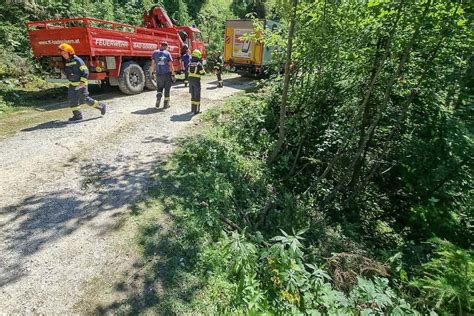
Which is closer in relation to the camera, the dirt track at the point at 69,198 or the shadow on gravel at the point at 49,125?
the dirt track at the point at 69,198

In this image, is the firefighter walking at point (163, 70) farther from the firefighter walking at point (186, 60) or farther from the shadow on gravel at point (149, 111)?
the firefighter walking at point (186, 60)

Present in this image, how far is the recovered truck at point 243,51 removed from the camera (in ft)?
49.7

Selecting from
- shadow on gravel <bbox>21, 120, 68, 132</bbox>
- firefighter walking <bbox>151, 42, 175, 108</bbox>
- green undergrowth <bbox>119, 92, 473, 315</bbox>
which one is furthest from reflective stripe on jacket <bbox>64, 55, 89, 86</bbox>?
green undergrowth <bbox>119, 92, 473, 315</bbox>

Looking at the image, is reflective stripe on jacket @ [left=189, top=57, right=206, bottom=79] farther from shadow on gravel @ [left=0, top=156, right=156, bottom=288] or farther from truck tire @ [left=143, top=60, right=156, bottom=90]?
shadow on gravel @ [left=0, top=156, right=156, bottom=288]

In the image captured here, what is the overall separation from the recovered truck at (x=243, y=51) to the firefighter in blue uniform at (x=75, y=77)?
916cm

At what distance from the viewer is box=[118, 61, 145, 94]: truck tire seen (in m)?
10.3

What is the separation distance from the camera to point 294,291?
3.18 meters

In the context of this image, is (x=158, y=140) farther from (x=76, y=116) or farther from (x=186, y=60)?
(x=186, y=60)

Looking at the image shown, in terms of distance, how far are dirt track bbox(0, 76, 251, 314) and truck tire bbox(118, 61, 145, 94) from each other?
243 cm

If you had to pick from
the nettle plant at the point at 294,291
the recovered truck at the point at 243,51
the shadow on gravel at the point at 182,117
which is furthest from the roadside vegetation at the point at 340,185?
the recovered truck at the point at 243,51

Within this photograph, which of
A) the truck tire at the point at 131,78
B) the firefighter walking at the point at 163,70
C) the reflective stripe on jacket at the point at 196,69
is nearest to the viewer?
the reflective stripe on jacket at the point at 196,69

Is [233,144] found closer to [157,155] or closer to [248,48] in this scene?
[157,155]

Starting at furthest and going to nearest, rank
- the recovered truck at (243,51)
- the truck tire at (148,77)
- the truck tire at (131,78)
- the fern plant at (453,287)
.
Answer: the recovered truck at (243,51) < the truck tire at (148,77) < the truck tire at (131,78) < the fern plant at (453,287)

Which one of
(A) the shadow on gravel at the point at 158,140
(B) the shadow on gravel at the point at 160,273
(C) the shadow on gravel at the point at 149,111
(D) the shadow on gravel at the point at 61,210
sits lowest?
(B) the shadow on gravel at the point at 160,273
